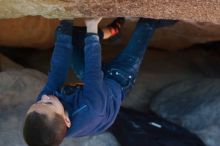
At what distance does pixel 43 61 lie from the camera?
3.58 m

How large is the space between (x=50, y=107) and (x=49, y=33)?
4.22 ft

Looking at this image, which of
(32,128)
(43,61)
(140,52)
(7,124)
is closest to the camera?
(32,128)

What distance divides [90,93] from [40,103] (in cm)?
18

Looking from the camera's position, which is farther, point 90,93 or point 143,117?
point 143,117

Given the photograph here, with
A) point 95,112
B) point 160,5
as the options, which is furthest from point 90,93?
point 160,5

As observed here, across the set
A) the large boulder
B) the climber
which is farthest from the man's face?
the large boulder

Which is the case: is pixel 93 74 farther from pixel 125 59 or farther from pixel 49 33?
pixel 49 33

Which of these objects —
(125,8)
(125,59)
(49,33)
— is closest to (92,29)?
(125,8)

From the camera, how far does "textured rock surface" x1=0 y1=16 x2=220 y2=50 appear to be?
3.06 metres

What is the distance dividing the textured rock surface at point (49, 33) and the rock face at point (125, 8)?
92cm

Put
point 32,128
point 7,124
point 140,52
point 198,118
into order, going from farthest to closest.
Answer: point 198,118, point 7,124, point 140,52, point 32,128

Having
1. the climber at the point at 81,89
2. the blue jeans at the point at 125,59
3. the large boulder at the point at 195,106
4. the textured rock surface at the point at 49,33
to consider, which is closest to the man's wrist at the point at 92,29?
the climber at the point at 81,89

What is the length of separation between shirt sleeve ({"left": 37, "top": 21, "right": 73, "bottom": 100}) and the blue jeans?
0.43ft

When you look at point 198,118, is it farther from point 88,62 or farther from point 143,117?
point 88,62
